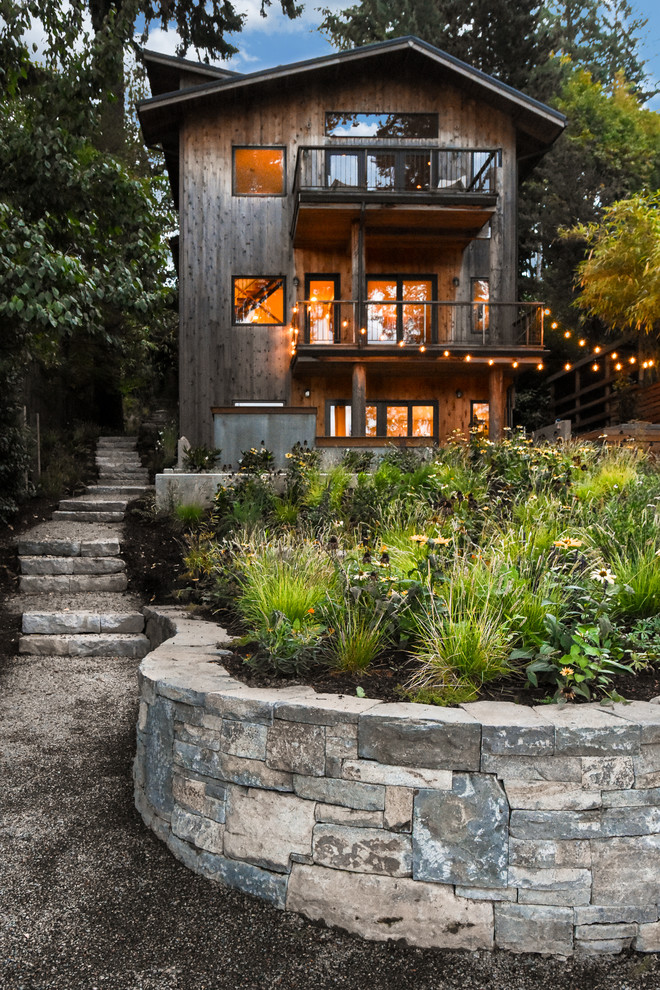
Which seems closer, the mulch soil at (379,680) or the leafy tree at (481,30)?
the mulch soil at (379,680)

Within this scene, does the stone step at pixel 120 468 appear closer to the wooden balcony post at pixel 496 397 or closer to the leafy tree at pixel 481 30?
the wooden balcony post at pixel 496 397

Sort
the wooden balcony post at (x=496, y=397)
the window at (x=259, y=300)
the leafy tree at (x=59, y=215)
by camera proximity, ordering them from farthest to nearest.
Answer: the window at (x=259, y=300) → the wooden balcony post at (x=496, y=397) → the leafy tree at (x=59, y=215)

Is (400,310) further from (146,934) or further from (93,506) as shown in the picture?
(146,934)

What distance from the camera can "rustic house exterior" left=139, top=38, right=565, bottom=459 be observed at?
44.1ft

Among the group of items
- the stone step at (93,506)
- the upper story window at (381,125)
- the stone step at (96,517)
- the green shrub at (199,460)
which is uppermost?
the upper story window at (381,125)

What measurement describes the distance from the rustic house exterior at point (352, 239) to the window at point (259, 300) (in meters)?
0.03

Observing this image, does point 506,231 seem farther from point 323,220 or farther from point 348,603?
point 348,603

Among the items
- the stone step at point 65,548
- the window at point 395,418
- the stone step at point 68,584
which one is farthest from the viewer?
the window at point 395,418

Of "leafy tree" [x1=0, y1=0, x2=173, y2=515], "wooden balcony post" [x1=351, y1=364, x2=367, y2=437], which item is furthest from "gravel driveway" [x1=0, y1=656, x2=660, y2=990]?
"wooden balcony post" [x1=351, y1=364, x2=367, y2=437]

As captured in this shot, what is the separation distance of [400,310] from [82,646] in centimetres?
1031

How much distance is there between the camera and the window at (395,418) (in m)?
14.7

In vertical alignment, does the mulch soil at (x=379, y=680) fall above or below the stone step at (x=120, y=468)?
below

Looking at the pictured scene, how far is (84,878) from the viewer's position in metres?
3.01

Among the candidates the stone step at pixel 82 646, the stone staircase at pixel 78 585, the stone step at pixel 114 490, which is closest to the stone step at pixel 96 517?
the stone staircase at pixel 78 585
